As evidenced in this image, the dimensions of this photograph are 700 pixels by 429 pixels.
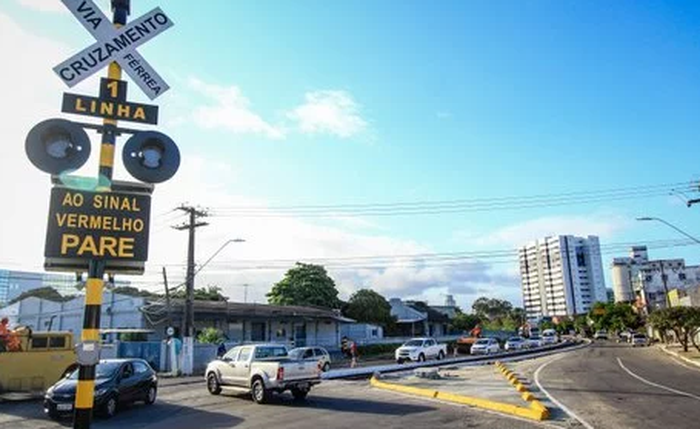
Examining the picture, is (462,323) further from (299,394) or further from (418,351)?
(299,394)

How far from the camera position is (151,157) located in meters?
6.00

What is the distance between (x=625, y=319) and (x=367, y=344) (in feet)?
189

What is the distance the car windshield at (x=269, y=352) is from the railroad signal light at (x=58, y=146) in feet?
45.2

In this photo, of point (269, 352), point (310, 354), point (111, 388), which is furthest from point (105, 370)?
point (310, 354)

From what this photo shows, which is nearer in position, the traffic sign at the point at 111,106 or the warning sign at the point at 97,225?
the warning sign at the point at 97,225

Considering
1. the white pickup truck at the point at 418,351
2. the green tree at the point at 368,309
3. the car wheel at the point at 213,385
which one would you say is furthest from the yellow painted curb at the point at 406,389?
the green tree at the point at 368,309

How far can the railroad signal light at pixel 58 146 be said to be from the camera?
544cm

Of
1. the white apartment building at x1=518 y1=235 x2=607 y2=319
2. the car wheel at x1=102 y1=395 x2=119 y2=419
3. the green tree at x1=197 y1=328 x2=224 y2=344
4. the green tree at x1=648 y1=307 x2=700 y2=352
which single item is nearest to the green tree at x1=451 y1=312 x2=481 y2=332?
the green tree at x1=648 y1=307 x2=700 y2=352

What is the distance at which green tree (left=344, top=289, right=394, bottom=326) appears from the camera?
6912 centimetres

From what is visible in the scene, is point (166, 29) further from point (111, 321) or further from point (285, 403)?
point (111, 321)

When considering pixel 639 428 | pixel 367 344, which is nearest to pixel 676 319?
pixel 367 344

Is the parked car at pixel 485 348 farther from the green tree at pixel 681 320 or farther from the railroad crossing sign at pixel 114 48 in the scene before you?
the railroad crossing sign at pixel 114 48

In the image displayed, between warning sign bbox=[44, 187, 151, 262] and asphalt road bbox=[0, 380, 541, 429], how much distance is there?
26.6 ft

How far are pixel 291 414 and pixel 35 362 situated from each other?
12.0 m
